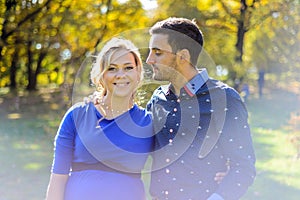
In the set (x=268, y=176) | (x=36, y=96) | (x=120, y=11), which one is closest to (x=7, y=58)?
(x=36, y=96)

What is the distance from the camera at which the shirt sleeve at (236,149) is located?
1.67m

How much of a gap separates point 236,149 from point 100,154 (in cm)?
50

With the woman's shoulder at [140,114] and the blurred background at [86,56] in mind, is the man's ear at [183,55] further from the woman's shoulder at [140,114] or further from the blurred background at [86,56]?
the blurred background at [86,56]

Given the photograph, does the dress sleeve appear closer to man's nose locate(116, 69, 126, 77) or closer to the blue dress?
the blue dress

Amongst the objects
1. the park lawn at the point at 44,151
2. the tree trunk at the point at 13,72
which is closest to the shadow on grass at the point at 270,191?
the park lawn at the point at 44,151

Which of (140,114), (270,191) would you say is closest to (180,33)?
(140,114)

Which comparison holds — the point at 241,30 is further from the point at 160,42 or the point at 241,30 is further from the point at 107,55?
the point at 107,55

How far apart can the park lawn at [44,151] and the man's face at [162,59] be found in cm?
317

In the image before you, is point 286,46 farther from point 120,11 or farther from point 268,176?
point 268,176

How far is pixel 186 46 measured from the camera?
179cm

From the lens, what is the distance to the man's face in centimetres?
179

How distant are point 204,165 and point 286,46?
9.67m

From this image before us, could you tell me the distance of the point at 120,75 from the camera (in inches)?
68.0

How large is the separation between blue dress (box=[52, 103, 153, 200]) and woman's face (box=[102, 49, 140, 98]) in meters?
0.09
